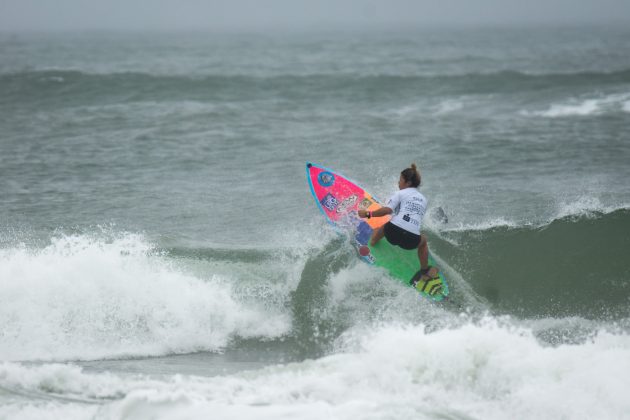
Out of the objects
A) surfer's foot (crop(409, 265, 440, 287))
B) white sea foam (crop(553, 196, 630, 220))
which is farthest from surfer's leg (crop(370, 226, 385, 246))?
white sea foam (crop(553, 196, 630, 220))

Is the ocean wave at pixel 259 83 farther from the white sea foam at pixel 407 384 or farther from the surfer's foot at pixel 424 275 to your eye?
the white sea foam at pixel 407 384

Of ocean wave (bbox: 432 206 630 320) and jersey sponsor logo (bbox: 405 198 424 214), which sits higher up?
jersey sponsor logo (bbox: 405 198 424 214)

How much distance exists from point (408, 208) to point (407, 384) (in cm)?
246

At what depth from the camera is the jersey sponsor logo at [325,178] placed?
10.2m

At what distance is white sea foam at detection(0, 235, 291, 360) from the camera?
786 cm

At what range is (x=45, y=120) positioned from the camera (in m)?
20.3

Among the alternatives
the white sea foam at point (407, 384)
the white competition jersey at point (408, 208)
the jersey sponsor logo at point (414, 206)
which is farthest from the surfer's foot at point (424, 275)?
the white sea foam at point (407, 384)

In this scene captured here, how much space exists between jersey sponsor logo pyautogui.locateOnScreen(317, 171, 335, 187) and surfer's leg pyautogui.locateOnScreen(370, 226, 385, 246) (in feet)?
4.54

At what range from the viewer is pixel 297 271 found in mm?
9305

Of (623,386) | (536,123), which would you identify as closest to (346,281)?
(623,386)

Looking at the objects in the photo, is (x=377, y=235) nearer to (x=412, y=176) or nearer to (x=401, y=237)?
(x=401, y=237)

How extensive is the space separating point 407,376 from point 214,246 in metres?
4.56

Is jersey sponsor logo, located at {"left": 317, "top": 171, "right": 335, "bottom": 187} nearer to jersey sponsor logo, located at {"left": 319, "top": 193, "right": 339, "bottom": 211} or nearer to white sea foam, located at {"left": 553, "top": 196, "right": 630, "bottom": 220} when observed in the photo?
jersey sponsor logo, located at {"left": 319, "top": 193, "right": 339, "bottom": 211}

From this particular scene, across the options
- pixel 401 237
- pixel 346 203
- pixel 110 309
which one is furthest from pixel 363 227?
pixel 110 309
